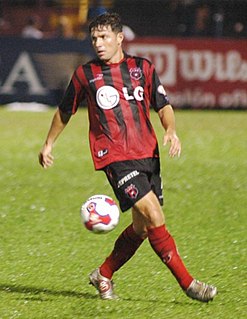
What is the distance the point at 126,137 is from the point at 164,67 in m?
16.2

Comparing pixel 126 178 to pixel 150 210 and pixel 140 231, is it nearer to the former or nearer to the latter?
pixel 150 210

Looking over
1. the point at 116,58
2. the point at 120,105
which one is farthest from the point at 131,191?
the point at 116,58

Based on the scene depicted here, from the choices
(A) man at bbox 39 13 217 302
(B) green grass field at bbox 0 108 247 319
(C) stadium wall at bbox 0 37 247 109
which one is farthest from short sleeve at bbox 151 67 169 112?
(C) stadium wall at bbox 0 37 247 109

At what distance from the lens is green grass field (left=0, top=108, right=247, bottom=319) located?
7.28m

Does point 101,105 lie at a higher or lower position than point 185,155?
higher

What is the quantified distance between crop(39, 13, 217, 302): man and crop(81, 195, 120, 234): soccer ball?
0.13 metres

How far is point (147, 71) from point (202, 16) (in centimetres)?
1754

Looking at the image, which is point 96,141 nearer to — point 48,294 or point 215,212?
point 48,294

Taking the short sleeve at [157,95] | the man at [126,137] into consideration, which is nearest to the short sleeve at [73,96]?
the man at [126,137]

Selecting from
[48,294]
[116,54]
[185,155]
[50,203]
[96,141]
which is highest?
[116,54]

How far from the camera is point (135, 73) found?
24.2ft

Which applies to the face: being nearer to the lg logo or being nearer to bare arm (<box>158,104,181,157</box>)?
the lg logo

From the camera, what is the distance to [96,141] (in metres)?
7.36

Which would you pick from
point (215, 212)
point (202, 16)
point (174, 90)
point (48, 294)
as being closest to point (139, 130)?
point (48, 294)
